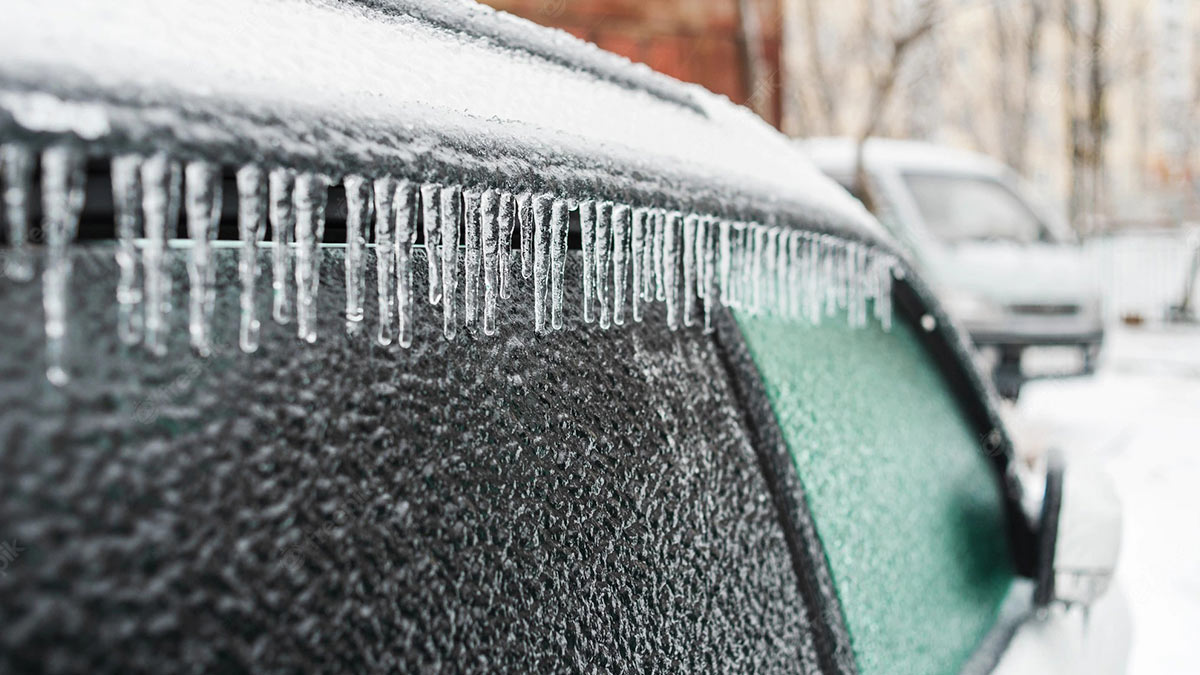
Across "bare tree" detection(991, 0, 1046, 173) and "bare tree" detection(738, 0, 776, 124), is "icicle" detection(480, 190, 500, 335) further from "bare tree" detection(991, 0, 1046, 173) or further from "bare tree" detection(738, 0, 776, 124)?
"bare tree" detection(991, 0, 1046, 173)

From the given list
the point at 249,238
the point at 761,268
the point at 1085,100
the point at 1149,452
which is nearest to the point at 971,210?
the point at 1149,452

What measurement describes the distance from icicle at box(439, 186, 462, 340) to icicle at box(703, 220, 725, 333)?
1.10 feet

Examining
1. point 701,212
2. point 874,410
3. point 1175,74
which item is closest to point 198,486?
point 701,212

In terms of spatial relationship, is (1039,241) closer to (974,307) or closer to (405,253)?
(974,307)

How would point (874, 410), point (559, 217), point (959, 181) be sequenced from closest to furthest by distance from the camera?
point (559, 217) < point (874, 410) < point (959, 181)

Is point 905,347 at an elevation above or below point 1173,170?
below

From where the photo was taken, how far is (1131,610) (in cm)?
172

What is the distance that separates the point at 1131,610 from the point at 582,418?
1.50m

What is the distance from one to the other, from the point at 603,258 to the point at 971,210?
7240mm

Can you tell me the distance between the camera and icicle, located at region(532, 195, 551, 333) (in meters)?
0.70

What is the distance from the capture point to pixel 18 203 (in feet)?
1.42

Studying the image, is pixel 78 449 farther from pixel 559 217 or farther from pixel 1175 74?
pixel 1175 74

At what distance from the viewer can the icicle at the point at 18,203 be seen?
1.37ft

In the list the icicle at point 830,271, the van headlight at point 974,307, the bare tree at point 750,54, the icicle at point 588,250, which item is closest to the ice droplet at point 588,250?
the icicle at point 588,250
